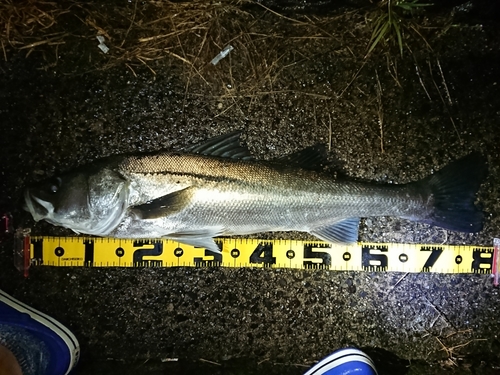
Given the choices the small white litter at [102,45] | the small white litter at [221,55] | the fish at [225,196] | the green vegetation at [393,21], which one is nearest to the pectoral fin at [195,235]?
the fish at [225,196]

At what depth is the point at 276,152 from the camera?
2.71 metres

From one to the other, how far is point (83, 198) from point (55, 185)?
0.17 meters

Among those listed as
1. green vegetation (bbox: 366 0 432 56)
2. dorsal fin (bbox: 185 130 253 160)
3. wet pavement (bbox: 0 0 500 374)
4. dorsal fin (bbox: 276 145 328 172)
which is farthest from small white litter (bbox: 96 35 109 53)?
green vegetation (bbox: 366 0 432 56)

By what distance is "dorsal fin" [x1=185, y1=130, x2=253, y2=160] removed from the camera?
2352mm

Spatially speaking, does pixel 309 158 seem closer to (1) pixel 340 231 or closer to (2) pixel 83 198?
(1) pixel 340 231

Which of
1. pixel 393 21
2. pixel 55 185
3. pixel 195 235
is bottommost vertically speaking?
pixel 195 235

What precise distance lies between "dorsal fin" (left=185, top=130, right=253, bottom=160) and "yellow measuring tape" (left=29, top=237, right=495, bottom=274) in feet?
2.06

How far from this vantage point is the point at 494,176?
276cm

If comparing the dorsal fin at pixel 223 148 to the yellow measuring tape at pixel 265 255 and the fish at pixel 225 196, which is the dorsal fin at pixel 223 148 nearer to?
the fish at pixel 225 196

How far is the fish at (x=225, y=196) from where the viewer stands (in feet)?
7.38

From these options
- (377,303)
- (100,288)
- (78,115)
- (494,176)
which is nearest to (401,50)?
(494,176)

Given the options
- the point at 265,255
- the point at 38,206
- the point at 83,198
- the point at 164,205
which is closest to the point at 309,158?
the point at 265,255

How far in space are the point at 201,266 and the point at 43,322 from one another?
1.03m

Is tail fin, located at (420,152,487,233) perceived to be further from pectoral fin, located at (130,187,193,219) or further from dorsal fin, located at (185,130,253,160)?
pectoral fin, located at (130,187,193,219)
